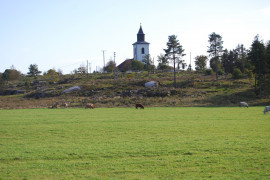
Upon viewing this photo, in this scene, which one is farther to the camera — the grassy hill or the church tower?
the church tower

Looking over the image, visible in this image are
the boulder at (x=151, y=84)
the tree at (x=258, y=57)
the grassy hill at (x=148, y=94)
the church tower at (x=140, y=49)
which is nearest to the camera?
the grassy hill at (x=148, y=94)

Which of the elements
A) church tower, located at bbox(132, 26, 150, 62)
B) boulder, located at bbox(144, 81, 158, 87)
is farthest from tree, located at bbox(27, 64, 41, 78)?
boulder, located at bbox(144, 81, 158, 87)

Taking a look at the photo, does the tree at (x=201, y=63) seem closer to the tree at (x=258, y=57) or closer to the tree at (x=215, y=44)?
the tree at (x=215, y=44)

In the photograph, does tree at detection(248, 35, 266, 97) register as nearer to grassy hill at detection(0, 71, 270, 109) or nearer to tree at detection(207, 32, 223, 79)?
grassy hill at detection(0, 71, 270, 109)

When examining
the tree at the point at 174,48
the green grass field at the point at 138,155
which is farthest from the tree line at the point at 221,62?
the green grass field at the point at 138,155

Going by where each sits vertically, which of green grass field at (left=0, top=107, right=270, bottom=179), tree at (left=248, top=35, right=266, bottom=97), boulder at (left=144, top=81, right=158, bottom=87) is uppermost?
tree at (left=248, top=35, right=266, bottom=97)

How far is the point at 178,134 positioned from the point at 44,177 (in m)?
9.62

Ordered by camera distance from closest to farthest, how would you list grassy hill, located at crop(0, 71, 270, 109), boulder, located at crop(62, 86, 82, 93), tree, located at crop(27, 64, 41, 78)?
grassy hill, located at crop(0, 71, 270, 109) < boulder, located at crop(62, 86, 82, 93) < tree, located at crop(27, 64, 41, 78)

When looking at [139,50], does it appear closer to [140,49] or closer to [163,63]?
[140,49]

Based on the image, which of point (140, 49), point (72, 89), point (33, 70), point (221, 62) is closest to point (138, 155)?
point (72, 89)

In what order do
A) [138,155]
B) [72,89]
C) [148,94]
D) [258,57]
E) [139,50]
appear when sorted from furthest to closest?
→ [139,50] < [72,89] < [148,94] < [258,57] < [138,155]

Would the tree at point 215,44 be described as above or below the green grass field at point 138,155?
above

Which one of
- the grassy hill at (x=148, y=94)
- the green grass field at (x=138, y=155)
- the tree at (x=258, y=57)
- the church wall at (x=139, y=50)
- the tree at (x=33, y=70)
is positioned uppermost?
the church wall at (x=139, y=50)

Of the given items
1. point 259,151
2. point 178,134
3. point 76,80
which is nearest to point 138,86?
point 76,80
